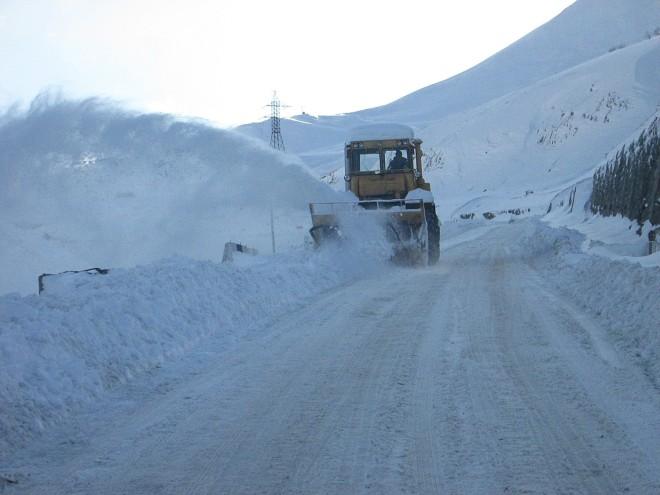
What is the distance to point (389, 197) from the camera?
54.6 ft

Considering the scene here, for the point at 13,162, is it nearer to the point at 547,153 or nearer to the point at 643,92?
the point at 547,153

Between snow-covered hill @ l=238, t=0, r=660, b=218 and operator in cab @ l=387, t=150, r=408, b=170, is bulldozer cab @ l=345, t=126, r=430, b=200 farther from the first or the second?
snow-covered hill @ l=238, t=0, r=660, b=218

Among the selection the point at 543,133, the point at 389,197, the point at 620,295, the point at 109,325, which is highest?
the point at 543,133

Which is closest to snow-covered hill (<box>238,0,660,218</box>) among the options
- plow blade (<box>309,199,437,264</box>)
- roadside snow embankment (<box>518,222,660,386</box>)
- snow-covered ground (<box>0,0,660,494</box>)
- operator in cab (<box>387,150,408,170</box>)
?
operator in cab (<box>387,150,408,170</box>)

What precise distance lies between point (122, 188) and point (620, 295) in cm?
1137

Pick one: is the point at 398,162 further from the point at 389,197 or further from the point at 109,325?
the point at 109,325

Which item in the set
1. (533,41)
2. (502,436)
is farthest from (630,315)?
(533,41)

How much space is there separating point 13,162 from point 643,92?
74.6 metres

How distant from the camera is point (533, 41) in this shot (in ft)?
536

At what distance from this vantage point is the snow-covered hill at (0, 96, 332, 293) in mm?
14291

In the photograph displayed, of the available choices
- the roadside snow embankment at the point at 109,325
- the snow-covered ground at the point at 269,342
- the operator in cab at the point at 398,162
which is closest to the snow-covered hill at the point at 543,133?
the operator in cab at the point at 398,162

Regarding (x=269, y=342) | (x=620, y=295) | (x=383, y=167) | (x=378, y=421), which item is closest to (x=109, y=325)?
(x=269, y=342)

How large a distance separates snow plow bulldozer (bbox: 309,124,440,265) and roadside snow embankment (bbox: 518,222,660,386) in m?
3.03

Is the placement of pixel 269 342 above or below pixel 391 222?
below
